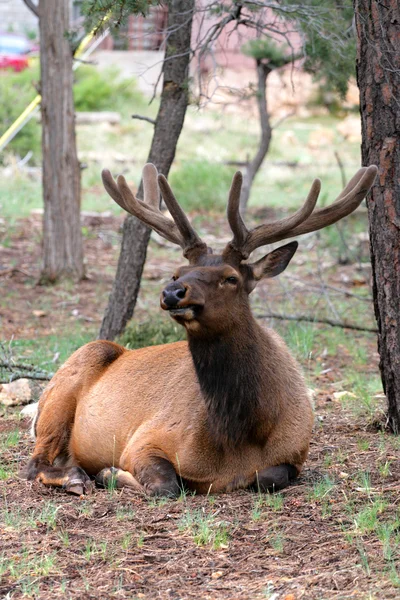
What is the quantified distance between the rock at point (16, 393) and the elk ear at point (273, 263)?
9.35 feet

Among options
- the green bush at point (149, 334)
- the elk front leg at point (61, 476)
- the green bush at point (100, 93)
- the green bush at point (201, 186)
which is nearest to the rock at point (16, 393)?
the green bush at point (149, 334)

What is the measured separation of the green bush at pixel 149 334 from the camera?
8281 millimetres

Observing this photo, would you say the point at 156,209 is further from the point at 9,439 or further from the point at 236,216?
the point at 9,439

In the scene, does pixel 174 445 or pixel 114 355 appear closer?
pixel 174 445

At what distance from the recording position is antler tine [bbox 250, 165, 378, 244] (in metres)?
5.19

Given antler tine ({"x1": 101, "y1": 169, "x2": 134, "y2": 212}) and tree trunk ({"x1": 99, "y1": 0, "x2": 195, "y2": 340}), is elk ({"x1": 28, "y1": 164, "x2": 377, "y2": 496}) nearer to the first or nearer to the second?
antler tine ({"x1": 101, "y1": 169, "x2": 134, "y2": 212})

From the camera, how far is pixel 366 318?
10367 mm

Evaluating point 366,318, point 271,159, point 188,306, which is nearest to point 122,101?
point 271,159

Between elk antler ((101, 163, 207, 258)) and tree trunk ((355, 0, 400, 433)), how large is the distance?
1213mm

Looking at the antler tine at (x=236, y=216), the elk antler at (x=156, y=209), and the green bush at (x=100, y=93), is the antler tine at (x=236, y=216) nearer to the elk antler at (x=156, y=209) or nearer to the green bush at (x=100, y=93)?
the elk antler at (x=156, y=209)

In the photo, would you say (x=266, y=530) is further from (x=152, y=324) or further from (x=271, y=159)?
(x=271, y=159)

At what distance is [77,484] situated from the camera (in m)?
5.55

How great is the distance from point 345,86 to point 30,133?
40.5ft

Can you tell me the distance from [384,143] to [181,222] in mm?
1403
